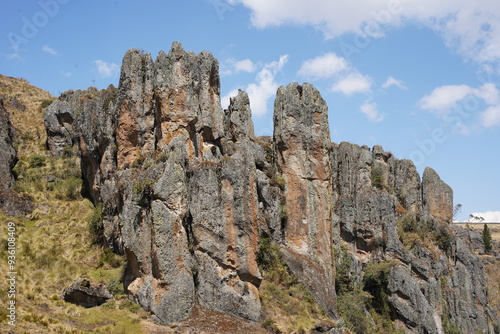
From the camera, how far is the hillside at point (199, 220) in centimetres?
2675

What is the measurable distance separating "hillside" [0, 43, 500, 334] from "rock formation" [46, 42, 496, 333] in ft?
0.34

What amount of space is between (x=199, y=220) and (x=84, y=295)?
7776 mm

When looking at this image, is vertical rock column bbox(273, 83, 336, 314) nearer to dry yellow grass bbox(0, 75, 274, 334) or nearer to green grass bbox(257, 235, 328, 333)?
green grass bbox(257, 235, 328, 333)

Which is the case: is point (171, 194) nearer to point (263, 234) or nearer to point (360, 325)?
point (263, 234)

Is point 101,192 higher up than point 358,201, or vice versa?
point 358,201

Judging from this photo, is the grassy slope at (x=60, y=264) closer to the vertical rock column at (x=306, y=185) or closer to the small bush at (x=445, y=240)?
the vertical rock column at (x=306, y=185)

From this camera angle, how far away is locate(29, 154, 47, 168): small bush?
42.0m

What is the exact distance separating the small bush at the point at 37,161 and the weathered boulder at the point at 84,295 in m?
18.3

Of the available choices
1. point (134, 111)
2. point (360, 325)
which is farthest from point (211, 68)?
point (360, 325)

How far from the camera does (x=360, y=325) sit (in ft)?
121

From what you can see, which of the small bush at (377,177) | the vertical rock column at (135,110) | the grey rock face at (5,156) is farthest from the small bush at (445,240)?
the grey rock face at (5,156)

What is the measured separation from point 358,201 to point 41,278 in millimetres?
32561

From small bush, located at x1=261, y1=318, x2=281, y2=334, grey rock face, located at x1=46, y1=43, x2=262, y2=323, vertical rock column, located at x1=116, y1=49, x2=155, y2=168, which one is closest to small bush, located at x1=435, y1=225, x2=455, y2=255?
grey rock face, located at x1=46, y1=43, x2=262, y2=323

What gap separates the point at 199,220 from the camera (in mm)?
28312
